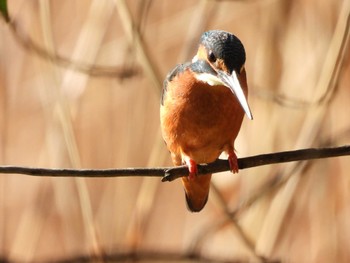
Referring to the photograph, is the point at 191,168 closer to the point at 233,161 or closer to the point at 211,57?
the point at 233,161

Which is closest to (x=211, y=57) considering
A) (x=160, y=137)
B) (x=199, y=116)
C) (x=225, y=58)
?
(x=225, y=58)

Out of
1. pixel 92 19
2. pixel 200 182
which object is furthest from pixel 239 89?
pixel 92 19

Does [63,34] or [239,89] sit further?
[63,34]

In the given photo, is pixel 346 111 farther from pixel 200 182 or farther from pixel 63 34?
pixel 63 34

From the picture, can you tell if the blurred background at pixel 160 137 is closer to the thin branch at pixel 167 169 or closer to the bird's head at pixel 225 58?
the bird's head at pixel 225 58

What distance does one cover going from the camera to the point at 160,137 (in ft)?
8.24

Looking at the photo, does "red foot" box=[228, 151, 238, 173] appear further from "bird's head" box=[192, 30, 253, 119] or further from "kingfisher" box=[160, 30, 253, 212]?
"bird's head" box=[192, 30, 253, 119]

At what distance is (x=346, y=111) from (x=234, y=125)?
1.17 metres

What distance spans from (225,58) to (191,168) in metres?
0.30

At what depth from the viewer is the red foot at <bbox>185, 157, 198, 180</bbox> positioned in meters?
1.65

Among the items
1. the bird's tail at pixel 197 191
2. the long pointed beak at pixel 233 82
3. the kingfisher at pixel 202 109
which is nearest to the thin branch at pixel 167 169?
the long pointed beak at pixel 233 82

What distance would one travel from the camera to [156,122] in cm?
314

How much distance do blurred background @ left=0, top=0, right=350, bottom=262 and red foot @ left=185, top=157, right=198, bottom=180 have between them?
1.34ft

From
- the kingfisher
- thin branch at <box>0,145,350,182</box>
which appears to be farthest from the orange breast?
thin branch at <box>0,145,350,182</box>
